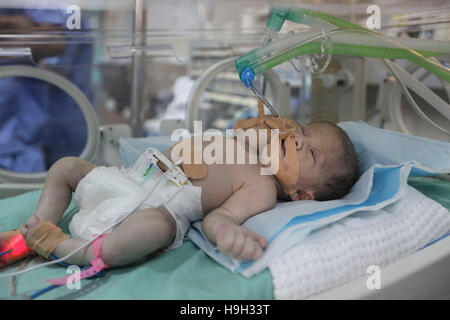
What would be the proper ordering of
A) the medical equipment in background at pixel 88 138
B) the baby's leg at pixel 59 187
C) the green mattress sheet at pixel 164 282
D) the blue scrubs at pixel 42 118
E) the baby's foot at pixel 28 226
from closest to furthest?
the green mattress sheet at pixel 164 282
the baby's foot at pixel 28 226
the baby's leg at pixel 59 187
the medical equipment in background at pixel 88 138
the blue scrubs at pixel 42 118

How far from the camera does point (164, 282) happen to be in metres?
0.77

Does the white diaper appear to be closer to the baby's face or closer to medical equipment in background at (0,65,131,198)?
the baby's face

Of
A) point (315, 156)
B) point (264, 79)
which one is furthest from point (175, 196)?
point (264, 79)

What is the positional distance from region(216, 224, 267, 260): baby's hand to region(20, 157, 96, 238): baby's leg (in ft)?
1.43

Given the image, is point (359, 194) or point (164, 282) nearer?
point (164, 282)

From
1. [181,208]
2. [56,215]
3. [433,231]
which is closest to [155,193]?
[181,208]

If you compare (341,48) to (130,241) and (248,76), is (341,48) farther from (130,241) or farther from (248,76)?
(130,241)

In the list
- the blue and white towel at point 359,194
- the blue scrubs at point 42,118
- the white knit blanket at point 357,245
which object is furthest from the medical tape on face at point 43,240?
the blue scrubs at point 42,118

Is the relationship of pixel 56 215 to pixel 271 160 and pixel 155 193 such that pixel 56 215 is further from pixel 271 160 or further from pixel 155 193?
pixel 271 160

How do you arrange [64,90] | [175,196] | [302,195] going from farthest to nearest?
1. [64,90]
2. [302,195]
3. [175,196]

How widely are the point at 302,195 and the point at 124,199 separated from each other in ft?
1.44

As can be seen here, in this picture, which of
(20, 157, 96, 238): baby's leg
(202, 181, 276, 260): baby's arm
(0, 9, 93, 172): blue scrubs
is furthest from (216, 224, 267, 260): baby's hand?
(0, 9, 93, 172): blue scrubs

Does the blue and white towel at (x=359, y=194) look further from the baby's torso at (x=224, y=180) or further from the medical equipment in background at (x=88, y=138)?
the medical equipment in background at (x=88, y=138)

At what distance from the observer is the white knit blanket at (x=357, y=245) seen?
0.76 meters
